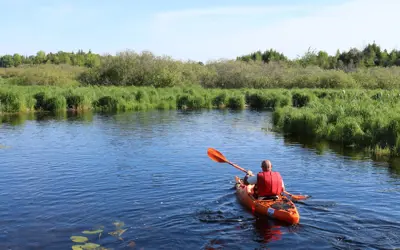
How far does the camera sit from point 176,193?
1166 cm

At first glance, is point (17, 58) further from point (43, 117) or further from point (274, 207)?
point (274, 207)

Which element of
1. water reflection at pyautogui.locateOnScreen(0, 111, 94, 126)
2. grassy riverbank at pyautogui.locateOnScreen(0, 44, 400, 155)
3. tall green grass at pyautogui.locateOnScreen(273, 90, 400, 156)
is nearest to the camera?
tall green grass at pyautogui.locateOnScreen(273, 90, 400, 156)

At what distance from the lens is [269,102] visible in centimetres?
3881

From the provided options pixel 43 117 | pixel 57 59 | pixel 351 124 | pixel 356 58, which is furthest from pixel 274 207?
pixel 57 59

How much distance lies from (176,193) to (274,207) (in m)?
3.16

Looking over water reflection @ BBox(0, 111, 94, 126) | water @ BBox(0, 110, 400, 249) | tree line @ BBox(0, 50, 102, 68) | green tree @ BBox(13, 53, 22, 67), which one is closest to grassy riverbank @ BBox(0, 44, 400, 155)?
water reflection @ BBox(0, 111, 94, 126)

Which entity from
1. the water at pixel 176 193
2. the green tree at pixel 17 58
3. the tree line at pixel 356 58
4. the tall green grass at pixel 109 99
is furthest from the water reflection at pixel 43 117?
the green tree at pixel 17 58

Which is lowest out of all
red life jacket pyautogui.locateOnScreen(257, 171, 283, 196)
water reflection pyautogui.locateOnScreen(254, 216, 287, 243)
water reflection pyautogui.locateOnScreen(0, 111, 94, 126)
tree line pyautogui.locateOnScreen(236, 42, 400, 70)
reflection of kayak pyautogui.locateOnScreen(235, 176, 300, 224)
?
water reflection pyautogui.locateOnScreen(254, 216, 287, 243)

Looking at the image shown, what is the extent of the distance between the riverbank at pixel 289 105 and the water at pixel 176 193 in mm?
1684

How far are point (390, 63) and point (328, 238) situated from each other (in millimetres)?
72617

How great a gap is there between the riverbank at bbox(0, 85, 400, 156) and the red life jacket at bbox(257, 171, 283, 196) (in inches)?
339

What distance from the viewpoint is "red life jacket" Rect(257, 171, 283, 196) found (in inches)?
381

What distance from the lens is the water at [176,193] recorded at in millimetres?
8539

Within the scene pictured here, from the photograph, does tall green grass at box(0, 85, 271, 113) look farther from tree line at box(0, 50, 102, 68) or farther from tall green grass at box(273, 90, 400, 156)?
tree line at box(0, 50, 102, 68)
